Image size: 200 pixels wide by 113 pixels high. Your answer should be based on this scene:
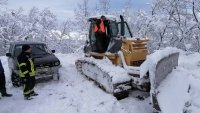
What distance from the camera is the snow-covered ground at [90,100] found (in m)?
8.19

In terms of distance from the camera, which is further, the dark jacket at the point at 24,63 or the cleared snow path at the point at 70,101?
the dark jacket at the point at 24,63

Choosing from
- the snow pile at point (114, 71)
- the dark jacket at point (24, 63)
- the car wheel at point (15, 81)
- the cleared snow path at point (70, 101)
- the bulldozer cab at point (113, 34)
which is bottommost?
the cleared snow path at point (70, 101)

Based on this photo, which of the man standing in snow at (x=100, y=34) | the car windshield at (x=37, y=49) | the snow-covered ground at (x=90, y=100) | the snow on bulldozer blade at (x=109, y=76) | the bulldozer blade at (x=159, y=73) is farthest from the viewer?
the car windshield at (x=37, y=49)

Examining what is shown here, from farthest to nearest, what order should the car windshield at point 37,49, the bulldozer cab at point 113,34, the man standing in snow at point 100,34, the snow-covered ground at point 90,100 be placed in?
the car windshield at point 37,49
the man standing in snow at point 100,34
the bulldozer cab at point 113,34
the snow-covered ground at point 90,100

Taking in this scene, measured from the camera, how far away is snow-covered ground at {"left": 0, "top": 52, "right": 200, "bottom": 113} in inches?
322

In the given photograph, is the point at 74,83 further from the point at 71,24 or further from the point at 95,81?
the point at 71,24

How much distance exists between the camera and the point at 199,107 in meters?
7.32

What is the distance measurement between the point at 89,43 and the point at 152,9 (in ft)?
53.0

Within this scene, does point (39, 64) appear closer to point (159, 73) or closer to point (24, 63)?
point (24, 63)

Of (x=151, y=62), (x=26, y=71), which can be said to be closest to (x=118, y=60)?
(x=151, y=62)

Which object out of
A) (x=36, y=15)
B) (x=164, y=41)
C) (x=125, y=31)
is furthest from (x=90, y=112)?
(x=36, y=15)

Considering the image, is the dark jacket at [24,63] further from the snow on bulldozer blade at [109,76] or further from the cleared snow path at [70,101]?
the snow on bulldozer blade at [109,76]

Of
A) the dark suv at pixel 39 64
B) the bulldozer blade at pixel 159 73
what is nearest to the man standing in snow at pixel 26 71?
the dark suv at pixel 39 64

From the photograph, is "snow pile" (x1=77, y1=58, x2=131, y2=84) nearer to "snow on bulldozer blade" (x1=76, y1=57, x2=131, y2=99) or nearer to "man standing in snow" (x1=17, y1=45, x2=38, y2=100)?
"snow on bulldozer blade" (x1=76, y1=57, x2=131, y2=99)
